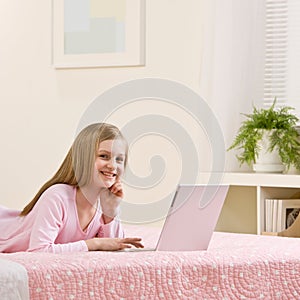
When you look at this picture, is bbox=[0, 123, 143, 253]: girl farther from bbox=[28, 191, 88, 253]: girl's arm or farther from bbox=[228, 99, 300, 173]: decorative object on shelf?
bbox=[228, 99, 300, 173]: decorative object on shelf

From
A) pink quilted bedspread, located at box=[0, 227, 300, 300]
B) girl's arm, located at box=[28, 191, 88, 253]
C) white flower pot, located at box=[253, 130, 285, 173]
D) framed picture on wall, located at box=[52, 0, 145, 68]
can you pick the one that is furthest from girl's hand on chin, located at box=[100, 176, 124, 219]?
framed picture on wall, located at box=[52, 0, 145, 68]

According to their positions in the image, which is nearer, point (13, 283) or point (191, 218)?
point (13, 283)

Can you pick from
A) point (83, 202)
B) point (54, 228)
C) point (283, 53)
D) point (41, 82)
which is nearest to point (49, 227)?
point (54, 228)

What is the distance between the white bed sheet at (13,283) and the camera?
1792mm

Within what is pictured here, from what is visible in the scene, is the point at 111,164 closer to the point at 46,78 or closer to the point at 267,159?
the point at 267,159

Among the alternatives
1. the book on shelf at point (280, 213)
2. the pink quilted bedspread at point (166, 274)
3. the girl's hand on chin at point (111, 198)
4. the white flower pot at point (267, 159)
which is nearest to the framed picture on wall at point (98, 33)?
the white flower pot at point (267, 159)

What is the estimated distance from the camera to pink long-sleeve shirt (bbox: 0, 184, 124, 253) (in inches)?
84.6

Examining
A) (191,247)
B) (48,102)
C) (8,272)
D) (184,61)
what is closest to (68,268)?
(8,272)

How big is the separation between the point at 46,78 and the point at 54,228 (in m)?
1.87

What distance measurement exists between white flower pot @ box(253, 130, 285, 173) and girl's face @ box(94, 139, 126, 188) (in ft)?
3.68

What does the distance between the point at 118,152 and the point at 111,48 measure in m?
1.53

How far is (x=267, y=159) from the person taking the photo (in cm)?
325

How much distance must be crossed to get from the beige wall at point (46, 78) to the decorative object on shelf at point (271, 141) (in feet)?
1.17

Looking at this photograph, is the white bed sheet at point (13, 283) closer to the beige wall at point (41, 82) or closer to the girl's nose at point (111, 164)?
the girl's nose at point (111, 164)
